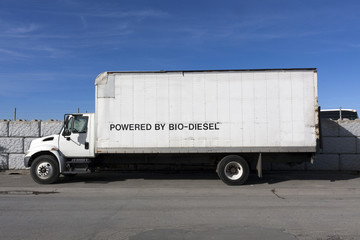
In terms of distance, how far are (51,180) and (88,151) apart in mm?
1484

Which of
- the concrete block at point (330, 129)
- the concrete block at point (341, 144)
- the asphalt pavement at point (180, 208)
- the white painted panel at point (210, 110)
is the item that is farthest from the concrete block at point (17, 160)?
the concrete block at point (341, 144)

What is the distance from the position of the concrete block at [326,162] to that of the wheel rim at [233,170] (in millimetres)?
4313

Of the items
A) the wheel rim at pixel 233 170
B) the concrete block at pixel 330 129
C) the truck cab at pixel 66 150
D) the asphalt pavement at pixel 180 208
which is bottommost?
the asphalt pavement at pixel 180 208

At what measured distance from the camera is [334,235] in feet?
15.3

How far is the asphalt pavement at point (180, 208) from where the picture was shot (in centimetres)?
486

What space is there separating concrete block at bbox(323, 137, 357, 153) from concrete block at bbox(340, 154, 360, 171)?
8.0 inches

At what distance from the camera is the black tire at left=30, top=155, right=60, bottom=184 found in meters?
9.72

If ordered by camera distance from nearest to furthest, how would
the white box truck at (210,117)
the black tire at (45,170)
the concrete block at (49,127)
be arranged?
1. the white box truck at (210,117)
2. the black tire at (45,170)
3. the concrete block at (49,127)

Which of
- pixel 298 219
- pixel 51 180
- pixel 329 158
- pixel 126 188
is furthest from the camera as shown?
pixel 329 158

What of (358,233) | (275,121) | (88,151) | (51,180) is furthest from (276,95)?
(51,180)

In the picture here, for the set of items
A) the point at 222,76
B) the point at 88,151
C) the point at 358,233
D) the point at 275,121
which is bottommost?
the point at 358,233

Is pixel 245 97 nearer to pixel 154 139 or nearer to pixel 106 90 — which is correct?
pixel 154 139

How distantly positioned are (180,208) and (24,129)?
30.3 feet

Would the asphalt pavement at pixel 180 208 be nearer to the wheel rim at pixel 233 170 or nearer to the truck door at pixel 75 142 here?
the wheel rim at pixel 233 170
